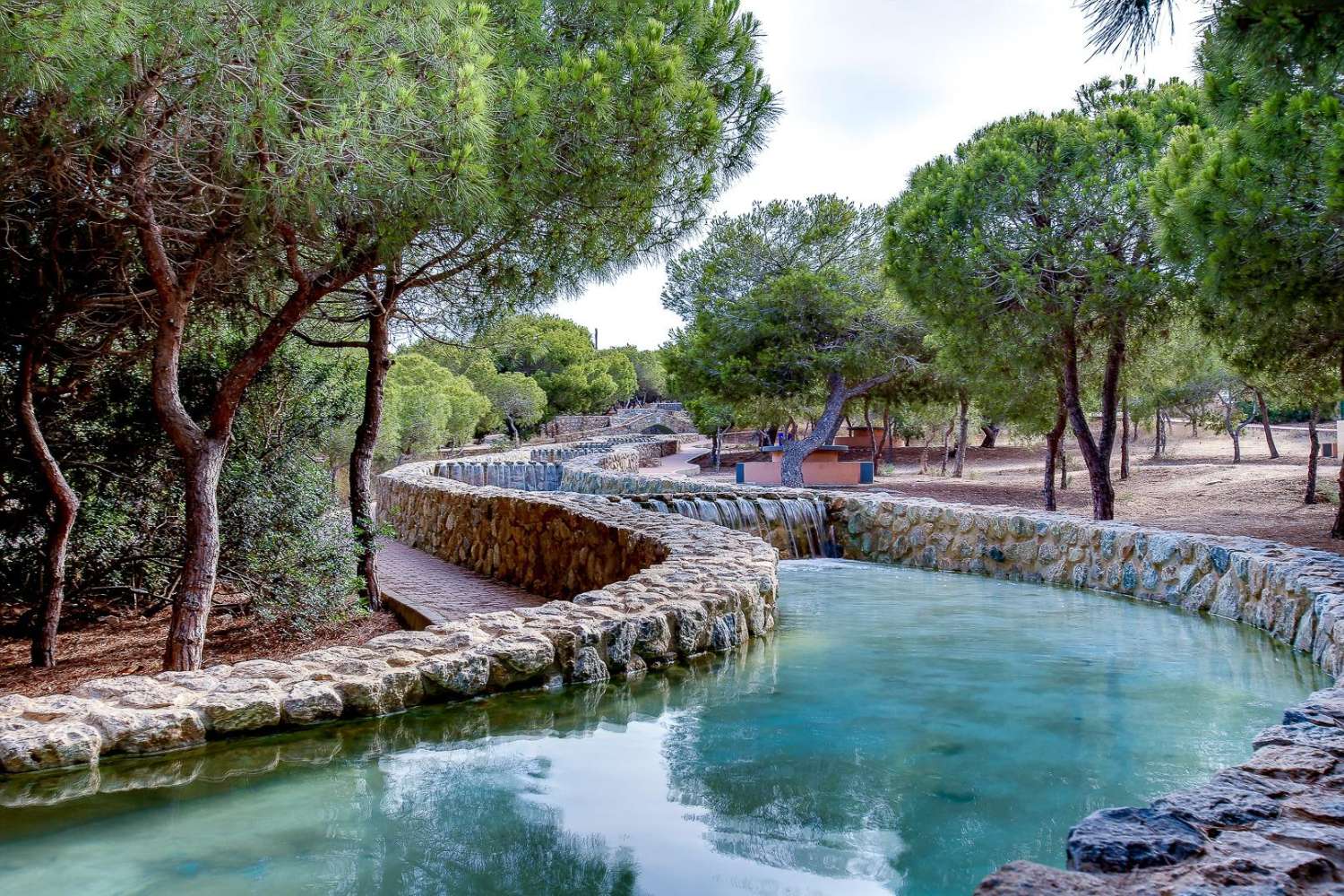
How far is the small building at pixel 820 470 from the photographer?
21188 millimetres

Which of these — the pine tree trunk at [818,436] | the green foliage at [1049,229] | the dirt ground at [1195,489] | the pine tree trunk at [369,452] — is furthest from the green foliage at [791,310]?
the pine tree trunk at [369,452]

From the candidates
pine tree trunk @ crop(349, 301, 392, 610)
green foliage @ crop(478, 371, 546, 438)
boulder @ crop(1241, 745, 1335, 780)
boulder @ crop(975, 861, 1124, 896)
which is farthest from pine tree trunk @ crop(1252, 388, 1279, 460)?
green foliage @ crop(478, 371, 546, 438)

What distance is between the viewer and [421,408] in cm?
2952

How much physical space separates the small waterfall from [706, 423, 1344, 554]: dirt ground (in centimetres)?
427

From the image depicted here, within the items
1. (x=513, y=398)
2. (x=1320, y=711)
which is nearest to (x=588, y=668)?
(x=1320, y=711)

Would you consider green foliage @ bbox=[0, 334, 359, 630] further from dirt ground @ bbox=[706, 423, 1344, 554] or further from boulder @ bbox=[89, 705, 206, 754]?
dirt ground @ bbox=[706, 423, 1344, 554]

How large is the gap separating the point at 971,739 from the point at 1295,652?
3238mm

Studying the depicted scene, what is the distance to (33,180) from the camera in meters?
5.46

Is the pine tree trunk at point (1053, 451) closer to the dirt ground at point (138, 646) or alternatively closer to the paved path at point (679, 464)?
the dirt ground at point (138, 646)

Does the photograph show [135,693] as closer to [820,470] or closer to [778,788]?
[778,788]

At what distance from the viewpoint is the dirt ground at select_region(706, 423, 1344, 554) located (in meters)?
13.1

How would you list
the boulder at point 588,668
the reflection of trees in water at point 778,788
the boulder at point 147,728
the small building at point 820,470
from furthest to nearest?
the small building at point 820,470 < the boulder at point 588,668 < the boulder at point 147,728 < the reflection of trees in water at point 778,788

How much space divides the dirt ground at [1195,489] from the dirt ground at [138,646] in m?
9.65

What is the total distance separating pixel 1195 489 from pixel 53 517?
19449 millimetres
